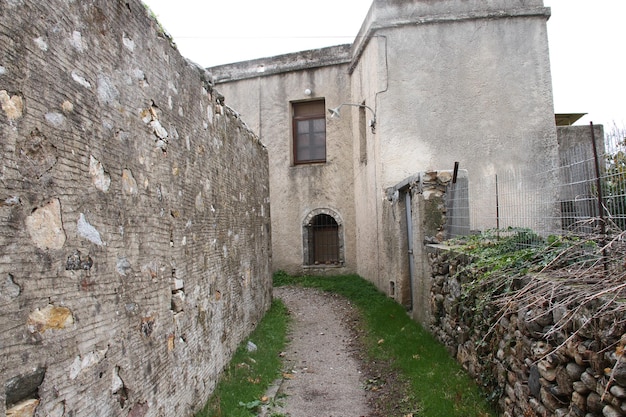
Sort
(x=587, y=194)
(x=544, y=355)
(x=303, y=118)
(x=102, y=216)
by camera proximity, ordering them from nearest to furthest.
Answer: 1. (x=102, y=216)
2. (x=544, y=355)
3. (x=587, y=194)
4. (x=303, y=118)

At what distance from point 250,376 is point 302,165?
28.9ft

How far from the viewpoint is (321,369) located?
19.7ft

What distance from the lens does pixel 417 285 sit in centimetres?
758

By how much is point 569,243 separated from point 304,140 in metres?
10.8

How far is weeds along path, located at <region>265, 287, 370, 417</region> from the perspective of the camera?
483 cm

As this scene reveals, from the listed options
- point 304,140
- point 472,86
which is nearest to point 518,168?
point 472,86

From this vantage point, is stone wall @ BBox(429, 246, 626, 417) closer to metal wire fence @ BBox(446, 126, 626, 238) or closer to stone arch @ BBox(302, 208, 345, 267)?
metal wire fence @ BBox(446, 126, 626, 238)

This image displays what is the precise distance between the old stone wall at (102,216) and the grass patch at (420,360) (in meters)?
2.20

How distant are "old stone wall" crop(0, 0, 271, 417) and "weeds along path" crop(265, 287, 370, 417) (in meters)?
1.02

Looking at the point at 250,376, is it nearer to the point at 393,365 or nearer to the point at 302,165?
the point at 393,365

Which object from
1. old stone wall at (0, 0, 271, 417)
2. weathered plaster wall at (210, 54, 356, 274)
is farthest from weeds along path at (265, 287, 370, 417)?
weathered plaster wall at (210, 54, 356, 274)

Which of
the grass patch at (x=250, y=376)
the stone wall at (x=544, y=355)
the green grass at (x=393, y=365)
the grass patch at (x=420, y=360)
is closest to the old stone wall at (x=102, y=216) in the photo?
the grass patch at (x=250, y=376)

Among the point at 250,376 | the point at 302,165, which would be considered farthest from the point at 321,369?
the point at 302,165

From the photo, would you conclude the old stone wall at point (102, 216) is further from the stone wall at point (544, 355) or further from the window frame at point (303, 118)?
the window frame at point (303, 118)
